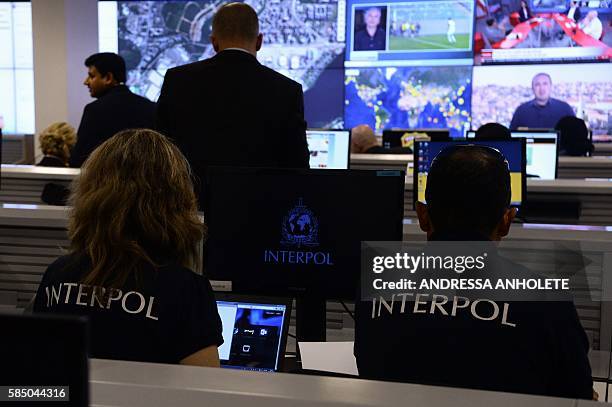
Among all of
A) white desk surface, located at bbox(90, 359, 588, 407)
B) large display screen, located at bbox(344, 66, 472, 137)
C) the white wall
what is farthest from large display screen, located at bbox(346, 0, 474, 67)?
white desk surface, located at bbox(90, 359, 588, 407)

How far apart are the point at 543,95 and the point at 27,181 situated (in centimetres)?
660

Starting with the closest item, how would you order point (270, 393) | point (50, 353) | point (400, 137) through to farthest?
point (50, 353) → point (270, 393) → point (400, 137)

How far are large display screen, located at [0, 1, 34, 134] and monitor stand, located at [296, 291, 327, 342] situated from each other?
374 inches

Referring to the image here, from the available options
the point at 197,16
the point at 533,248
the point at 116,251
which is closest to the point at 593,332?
the point at 533,248

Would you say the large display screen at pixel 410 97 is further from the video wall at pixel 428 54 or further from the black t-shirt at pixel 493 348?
the black t-shirt at pixel 493 348

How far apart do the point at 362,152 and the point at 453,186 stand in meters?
4.21

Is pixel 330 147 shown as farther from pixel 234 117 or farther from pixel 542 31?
pixel 542 31

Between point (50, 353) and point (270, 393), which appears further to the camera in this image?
point (270, 393)

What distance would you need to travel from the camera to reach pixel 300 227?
5.62ft

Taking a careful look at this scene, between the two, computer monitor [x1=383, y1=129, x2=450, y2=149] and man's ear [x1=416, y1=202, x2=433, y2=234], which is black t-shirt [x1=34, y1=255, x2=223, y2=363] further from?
computer monitor [x1=383, y1=129, x2=450, y2=149]

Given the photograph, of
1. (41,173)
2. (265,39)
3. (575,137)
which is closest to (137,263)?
(41,173)

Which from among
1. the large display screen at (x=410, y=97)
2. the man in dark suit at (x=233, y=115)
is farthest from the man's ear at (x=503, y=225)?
the large display screen at (x=410, y=97)

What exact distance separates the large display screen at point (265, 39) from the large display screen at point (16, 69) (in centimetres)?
108

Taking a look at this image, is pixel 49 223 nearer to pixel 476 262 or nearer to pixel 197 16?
pixel 476 262
